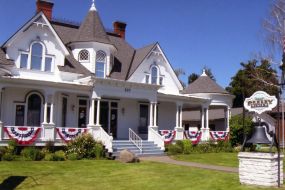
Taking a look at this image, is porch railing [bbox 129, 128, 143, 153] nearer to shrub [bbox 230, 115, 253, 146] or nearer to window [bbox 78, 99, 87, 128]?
window [bbox 78, 99, 87, 128]

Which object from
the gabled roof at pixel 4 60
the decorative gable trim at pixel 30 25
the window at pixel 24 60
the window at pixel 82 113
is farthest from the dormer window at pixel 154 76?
the gabled roof at pixel 4 60

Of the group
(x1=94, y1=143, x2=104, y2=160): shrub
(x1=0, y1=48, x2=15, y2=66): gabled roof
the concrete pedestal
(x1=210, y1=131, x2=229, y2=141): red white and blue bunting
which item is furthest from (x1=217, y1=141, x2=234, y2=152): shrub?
the concrete pedestal

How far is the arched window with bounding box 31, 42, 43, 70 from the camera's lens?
2466 cm

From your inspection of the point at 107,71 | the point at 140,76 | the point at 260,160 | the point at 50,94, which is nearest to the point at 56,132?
the point at 50,94

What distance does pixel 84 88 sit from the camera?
24.0 metres

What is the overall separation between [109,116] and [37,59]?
6.44 meters

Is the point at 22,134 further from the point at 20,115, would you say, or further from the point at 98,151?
the point at 98,151

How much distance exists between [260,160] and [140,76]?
18.3m

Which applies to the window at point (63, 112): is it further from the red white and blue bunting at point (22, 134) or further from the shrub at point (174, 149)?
the shrub at point (174, 149)

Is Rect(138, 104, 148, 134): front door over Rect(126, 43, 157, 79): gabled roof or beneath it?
beneath

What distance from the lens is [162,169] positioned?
1719 cm

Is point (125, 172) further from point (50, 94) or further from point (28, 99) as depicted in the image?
point (28, 99)

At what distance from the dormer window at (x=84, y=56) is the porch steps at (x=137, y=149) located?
6.67 m

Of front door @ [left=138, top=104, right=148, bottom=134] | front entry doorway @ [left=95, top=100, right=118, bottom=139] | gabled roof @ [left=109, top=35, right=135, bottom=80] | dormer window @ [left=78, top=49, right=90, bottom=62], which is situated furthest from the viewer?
front door @ [left=138, top=104, right=148, bottom=134]
